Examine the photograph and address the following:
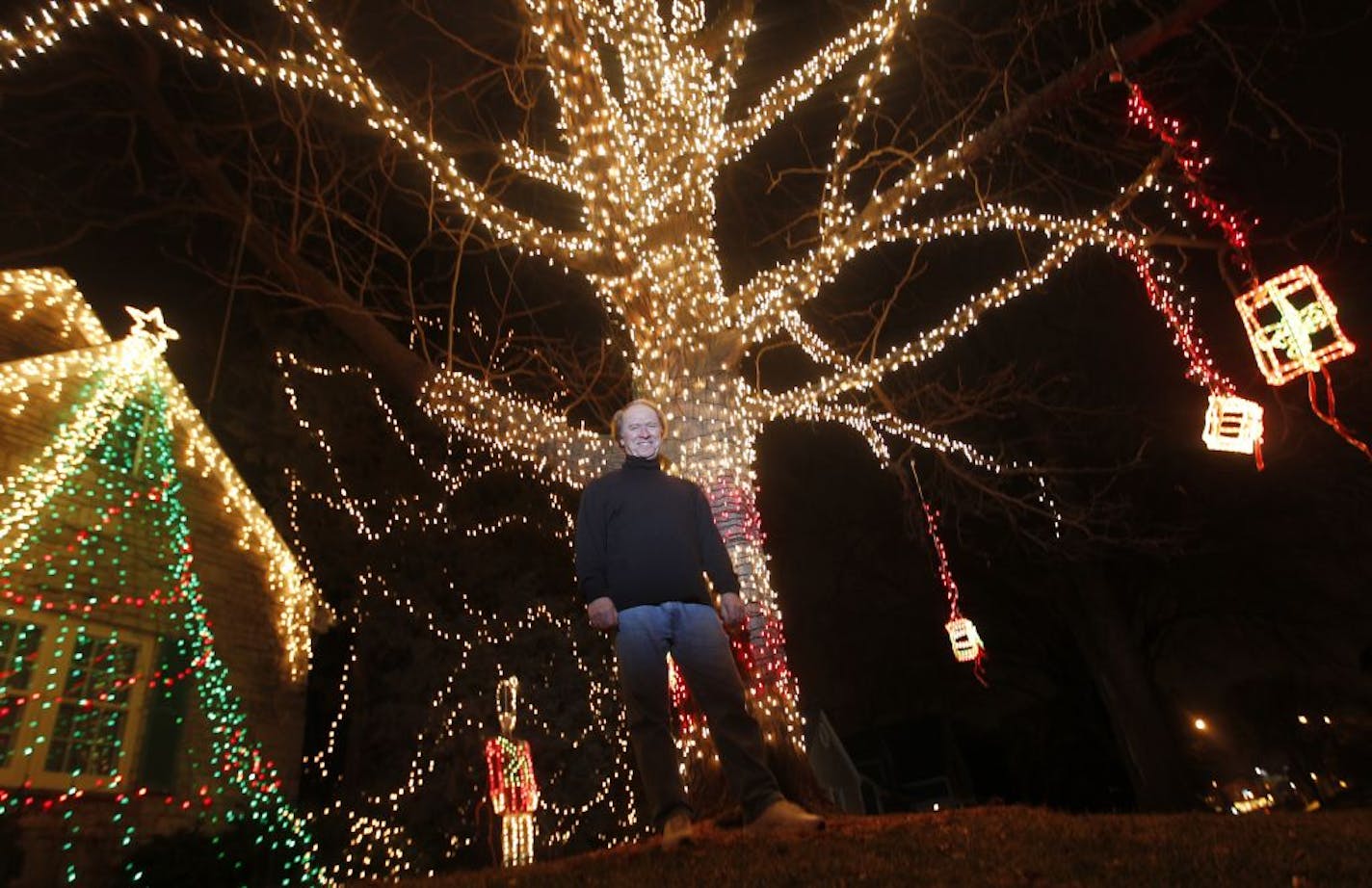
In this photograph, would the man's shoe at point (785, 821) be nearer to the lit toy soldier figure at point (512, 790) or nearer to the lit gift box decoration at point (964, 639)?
the lit toy soldier figure at point (512, 790)

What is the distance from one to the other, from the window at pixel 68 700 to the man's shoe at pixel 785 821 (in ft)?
19.4

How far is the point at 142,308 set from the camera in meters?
11.1

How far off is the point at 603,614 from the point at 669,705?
0.52 meters

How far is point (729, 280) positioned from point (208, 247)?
6387mm

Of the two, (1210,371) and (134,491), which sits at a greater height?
(134,491)

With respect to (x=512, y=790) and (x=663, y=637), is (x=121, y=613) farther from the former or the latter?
(x=663, y=637)

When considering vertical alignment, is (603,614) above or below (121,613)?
below

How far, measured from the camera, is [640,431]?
13.5ft

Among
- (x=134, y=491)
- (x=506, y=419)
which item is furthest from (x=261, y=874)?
(x=506, y=419)

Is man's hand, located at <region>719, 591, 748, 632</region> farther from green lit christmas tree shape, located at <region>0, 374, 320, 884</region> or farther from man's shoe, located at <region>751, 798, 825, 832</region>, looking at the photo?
green lit christmas tree shape, located at <region>0, 374, 320, 884</region>

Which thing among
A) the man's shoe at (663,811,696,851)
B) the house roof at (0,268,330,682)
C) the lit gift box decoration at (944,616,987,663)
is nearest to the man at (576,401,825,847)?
the man's shoe at (663,811,696,851)

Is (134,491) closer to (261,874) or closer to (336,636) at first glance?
(261,874)

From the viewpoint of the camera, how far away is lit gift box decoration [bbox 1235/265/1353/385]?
748 centimetres

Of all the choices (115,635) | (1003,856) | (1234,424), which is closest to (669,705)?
(1003,856)
